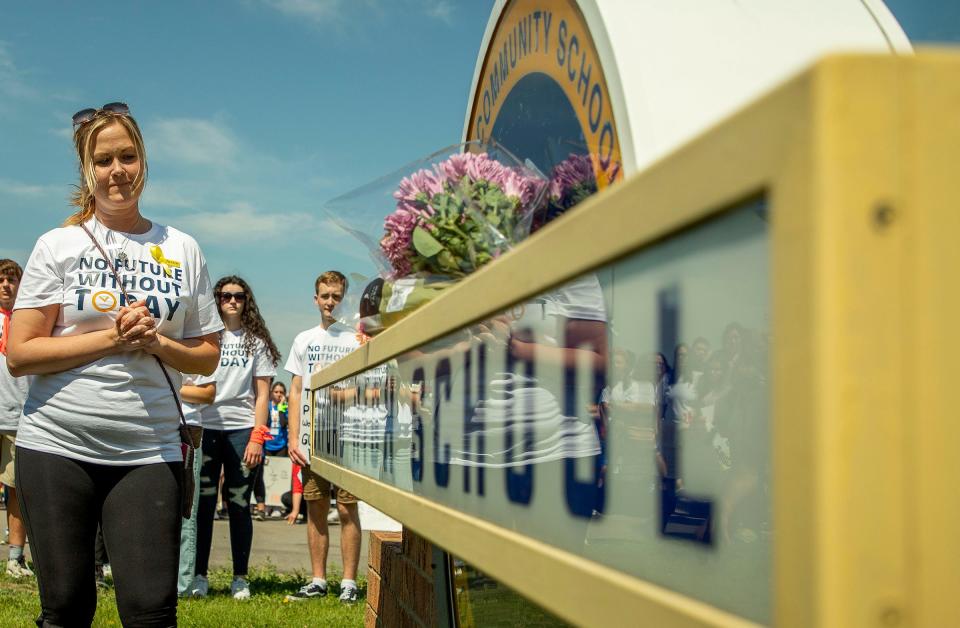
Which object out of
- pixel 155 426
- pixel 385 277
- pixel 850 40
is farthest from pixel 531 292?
pixel 155 426

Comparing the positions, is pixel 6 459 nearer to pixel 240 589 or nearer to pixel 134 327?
pixel 240 589

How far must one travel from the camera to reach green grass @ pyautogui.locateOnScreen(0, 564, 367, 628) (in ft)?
18.5

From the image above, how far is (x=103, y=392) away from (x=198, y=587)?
414 cm

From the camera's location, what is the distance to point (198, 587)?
6723 mm

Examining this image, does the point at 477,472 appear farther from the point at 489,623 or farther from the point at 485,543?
the point at 489,623

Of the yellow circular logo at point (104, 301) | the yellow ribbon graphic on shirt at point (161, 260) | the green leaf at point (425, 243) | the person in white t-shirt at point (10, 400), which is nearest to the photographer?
the green leaf at point (425, 243)

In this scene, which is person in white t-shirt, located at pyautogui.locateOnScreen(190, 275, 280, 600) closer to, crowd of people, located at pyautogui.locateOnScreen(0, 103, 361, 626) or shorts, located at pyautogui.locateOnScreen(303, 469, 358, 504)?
shorts, located at pyautogui.locateOnScreen(303, 469, 358, 504)

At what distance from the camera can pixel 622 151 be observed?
1627 millimetres

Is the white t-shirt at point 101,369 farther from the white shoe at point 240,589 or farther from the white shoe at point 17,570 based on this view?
the white shoe at point 17,570

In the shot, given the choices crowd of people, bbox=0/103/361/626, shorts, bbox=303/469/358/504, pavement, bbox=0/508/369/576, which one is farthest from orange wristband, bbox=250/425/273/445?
crowd of people, bbox=0/103/361/626

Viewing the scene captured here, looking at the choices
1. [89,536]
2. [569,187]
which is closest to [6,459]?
[89,536]

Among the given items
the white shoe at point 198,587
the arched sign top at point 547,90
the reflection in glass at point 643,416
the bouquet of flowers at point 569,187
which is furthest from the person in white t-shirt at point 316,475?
the reflection in glass at point 643,416

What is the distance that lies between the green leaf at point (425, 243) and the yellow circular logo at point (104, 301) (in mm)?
1392

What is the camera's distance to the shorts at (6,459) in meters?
7.15
